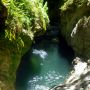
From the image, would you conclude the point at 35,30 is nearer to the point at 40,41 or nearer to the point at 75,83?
the point at 40,41

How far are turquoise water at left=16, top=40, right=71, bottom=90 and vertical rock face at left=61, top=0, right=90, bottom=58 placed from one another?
1.50 m

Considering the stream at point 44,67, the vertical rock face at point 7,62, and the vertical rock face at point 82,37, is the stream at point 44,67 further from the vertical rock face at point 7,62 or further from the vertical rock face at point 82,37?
the vertical rock face at point 7,62

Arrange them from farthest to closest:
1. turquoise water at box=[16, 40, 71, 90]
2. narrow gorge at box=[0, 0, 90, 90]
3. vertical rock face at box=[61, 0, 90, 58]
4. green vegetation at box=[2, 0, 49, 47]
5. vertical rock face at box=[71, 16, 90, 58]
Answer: vertical rock face at box=[61, 0, 90, 58]
vertical rock face at box=[71, 16, 90, 58]
turquoise water at box=[16, 40, 71, 90]
green vegetation at box=[2, 0, 49, 47]
narrow gorge at box=[0, 0, 90, 90]

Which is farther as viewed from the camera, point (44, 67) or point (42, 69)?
point (44, 67)

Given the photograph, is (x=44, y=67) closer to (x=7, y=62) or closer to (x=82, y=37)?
(x=82, y=37)

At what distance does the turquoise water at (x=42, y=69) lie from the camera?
14694 millimetres

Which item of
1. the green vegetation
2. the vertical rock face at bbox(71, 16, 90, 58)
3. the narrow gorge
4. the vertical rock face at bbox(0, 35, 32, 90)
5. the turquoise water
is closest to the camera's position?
the vertical rock face at bbox(0, 35, 32, 90)

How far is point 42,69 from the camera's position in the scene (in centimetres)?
1722

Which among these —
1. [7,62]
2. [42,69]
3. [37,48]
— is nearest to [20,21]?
[7,62]

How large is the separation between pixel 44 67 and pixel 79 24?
346 cm

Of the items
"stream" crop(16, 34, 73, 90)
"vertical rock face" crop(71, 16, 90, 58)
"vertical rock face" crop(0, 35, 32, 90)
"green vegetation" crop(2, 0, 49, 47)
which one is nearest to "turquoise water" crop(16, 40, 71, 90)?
"stream" crop(16, 34, 73, 90)

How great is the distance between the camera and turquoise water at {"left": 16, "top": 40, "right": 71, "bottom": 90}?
14694mm

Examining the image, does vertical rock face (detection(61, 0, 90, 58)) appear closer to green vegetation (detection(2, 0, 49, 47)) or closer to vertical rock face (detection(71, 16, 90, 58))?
vertical rock face (detection(71, 16, 90, 58))

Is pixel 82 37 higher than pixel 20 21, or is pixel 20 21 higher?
pixel 82 37
